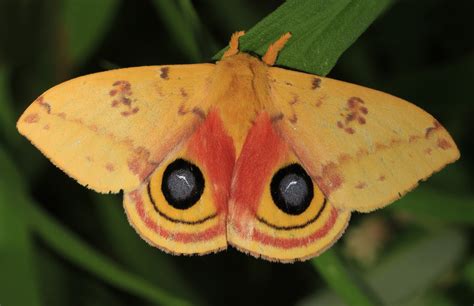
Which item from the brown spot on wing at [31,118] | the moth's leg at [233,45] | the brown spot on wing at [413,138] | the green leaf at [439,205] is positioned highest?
the brown spot on wing at [31,118]

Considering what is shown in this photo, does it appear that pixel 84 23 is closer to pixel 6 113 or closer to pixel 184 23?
pixel 6 113

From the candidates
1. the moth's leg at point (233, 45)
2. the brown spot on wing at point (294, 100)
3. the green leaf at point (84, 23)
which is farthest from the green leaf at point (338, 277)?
the green leaf at point (84, 23)

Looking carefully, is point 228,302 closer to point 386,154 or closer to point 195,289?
point 195,289

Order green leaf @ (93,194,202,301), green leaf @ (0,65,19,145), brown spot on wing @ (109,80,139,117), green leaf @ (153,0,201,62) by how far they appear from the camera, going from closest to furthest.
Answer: brown spot on wing @ (109,80,139,117), green leaf @ (153,0,201,62), green leaf @ (0,65,19,145), green leaf @ (93,194,202,301)

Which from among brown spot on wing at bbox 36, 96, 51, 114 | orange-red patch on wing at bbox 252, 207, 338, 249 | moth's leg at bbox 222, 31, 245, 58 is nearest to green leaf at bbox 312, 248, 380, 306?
orange-red patch on wing at bbox 252, 207, 338, 249

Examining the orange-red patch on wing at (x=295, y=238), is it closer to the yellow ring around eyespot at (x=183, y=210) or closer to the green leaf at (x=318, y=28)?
the yellow ring around eyespot at (x=183, y=210)

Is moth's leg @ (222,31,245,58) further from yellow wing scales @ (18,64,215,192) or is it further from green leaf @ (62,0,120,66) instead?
green leaf @ (62,0,120,66)
